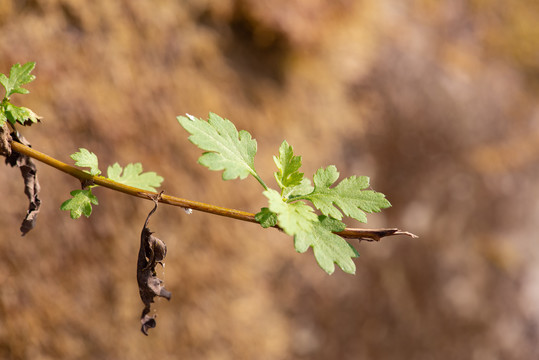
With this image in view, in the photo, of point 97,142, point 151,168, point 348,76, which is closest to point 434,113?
point 348,76

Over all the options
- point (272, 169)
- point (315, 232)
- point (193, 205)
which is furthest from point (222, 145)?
point (272, 169)

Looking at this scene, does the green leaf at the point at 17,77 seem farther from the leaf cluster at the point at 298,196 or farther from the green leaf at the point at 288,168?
the green leaf at the point at 288,168

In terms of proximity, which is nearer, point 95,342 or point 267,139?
point 95,342

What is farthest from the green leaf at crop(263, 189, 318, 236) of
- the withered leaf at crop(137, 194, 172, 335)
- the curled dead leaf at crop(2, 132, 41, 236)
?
the curled dead leaf at crop(2, 132, 41, 236)

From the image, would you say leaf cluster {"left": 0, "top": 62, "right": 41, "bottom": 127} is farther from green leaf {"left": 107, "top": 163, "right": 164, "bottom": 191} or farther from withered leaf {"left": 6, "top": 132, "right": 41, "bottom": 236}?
green leaf {"left": 107, "top": 163, "right": 164, "bottom": 191}

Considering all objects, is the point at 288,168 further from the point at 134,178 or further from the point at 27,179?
the point at 27,179

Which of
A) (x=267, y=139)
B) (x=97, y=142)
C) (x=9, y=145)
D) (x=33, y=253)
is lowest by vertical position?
(x=9, y=145)

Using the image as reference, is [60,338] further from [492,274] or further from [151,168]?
[492,274]

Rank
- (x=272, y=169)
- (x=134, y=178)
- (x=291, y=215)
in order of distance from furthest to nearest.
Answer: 1. (x=272, y=169)
2. (x=134, y=178)
3. (x=291, y=215)
